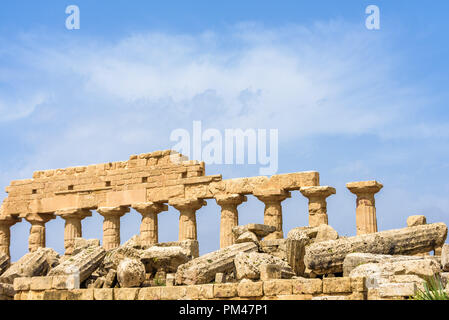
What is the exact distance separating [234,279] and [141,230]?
44.8 ft

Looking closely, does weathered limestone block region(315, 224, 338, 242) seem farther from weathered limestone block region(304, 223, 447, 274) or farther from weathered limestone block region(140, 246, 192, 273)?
weathered limestone block region(140, 246, 192, 273)

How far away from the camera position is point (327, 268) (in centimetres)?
1620

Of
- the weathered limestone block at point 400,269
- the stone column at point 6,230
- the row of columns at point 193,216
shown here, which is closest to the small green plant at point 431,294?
the weathered limestone block at point 400,269

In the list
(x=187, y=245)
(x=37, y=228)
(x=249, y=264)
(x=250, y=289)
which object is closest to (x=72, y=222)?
(x=37, y=228)

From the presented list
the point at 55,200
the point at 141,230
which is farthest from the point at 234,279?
the point at 55,200

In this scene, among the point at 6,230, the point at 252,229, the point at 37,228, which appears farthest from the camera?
the point at 6,230

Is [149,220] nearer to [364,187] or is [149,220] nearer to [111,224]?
[111,224]

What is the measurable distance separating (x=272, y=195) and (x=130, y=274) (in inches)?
476

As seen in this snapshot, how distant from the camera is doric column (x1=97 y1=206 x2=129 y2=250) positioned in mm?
29641

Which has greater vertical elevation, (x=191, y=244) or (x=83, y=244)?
(x=83, y=244)

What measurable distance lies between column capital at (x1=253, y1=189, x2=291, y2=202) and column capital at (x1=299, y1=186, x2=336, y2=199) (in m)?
0.81

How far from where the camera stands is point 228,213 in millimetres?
27562

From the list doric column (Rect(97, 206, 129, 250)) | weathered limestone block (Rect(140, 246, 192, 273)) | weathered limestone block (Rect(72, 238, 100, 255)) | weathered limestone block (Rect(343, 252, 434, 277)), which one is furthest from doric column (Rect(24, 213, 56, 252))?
weathered limestone block (Rect(343, 252, 434, 277))
